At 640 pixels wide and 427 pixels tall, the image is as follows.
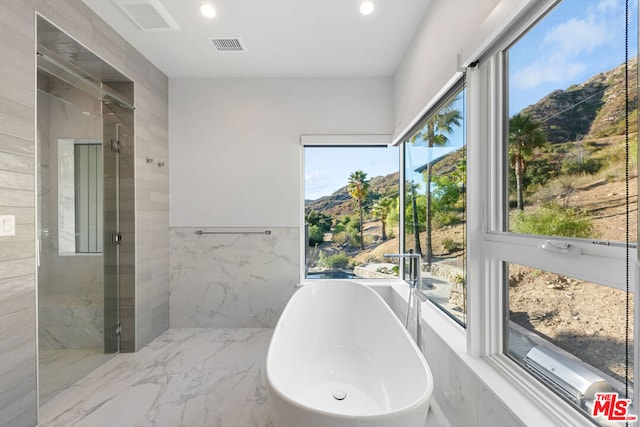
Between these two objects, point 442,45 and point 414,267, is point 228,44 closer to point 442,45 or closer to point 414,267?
point 442,45

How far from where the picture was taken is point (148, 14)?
84.7 inches

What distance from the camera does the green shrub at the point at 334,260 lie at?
3.40 metres

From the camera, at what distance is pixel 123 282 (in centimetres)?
266

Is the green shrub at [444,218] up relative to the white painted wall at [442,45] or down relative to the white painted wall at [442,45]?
down

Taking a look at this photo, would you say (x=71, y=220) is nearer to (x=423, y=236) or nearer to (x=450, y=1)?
(x=423, y=236)

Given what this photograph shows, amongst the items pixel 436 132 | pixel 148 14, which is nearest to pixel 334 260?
pixel 436 132

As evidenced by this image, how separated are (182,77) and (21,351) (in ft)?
8.85

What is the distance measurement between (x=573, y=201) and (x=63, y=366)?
307cm

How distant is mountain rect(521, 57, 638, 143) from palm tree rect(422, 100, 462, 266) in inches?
30.4

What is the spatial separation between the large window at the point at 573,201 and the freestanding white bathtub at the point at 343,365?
19.7 inches

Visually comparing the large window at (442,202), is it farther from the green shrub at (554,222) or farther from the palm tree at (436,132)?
the green shrub at (554,222)

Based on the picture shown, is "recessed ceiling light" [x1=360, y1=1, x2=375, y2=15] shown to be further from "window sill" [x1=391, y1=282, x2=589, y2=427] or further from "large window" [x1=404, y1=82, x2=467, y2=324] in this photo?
"window sill" [x1=391, y1=282, x2=589, y2=427]

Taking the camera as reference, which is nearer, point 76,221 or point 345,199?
point 76,221

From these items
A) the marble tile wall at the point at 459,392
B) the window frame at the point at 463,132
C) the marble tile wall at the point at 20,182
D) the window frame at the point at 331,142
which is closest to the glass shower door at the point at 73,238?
the marble tile wall at the point at 20,182
